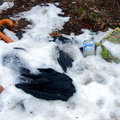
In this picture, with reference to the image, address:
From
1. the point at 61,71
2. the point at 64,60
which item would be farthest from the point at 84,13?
the point at 61,71

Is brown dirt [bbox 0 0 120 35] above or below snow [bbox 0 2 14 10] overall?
below

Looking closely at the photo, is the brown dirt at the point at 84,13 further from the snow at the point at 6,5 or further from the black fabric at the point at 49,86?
the black fabric at the point at 49,86

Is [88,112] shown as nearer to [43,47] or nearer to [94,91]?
[94,91]

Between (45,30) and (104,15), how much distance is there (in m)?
1.36

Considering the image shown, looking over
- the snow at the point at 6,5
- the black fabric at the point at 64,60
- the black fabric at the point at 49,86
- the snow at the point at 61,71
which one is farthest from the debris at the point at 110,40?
the snow at the point at 6,5

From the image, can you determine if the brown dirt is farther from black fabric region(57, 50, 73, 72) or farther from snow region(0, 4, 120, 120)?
black fabric region(57, 50, 73, 72)

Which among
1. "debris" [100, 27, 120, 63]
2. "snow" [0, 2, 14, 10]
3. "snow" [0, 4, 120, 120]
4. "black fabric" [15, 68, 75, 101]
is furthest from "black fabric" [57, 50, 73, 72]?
"snow" [0, 2, 14, 10]

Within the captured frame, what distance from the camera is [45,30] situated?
10.9ft

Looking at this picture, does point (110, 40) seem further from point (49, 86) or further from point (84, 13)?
point (49, 86)

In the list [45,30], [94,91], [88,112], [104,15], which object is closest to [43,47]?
[45,30]

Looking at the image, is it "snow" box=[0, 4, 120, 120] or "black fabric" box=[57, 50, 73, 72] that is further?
"black fabric" box=[57, 50, 73, 72]

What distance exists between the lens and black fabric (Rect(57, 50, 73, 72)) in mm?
2594

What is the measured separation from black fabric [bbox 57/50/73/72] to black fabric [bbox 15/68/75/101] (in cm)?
30

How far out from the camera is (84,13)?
3.69 meters
